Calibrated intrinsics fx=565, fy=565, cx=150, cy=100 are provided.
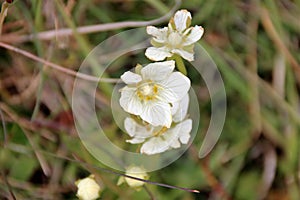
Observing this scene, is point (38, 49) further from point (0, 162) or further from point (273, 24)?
point (273, 24)

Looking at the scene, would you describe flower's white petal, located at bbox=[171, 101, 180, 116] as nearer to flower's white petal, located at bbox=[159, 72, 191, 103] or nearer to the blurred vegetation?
flower's white petal, located at bbox=[159, 72, 191, 103]

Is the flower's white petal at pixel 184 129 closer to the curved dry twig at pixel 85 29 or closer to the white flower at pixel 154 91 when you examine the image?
the white flower at pixel 154 91

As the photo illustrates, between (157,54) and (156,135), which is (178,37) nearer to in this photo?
(157,54)

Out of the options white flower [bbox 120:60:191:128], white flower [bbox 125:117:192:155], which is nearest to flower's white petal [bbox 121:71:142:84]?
white flower [bbox 120:60:191:128]

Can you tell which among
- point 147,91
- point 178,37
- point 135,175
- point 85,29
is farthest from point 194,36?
point 85,29

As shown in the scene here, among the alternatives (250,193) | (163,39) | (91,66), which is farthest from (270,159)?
(163,39)

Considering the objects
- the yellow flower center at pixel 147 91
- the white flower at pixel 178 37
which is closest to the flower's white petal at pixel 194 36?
the white flower at pixel 178 37
